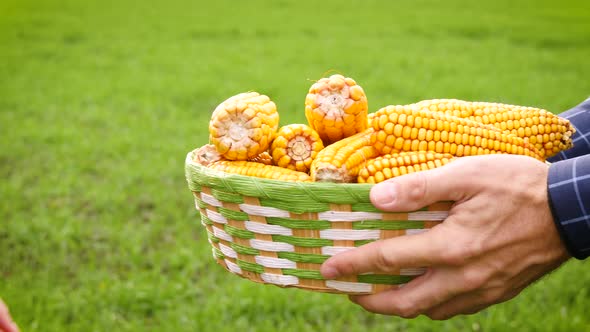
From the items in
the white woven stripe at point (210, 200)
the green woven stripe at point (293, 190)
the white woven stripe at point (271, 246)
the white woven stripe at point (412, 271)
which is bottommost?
the white woven stripe at point (412, 271)

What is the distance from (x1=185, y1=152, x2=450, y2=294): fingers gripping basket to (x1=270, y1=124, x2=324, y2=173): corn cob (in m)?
0.26

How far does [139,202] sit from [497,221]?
3784 mm

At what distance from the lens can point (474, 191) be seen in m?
1.45

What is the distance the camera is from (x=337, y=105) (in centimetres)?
182

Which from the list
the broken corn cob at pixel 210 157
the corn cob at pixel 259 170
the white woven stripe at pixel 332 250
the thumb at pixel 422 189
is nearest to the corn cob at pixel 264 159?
the broken corn cob at pixel 210 157

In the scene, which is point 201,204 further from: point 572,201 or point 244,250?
point 572,201

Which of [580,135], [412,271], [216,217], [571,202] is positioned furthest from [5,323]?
[580,135]

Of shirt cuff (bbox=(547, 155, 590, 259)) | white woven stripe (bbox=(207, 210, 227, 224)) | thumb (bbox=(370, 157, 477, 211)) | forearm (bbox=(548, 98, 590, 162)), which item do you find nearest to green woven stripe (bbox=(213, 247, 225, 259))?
white woven stripe (bbox=(207, 210, 227, 224))

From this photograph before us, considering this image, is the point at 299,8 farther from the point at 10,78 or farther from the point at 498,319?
the point at 498,319

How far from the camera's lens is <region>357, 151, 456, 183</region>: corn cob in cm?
162

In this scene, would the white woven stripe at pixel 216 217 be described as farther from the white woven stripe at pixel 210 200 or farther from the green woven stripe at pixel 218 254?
the green woven stripe at pixel 218 254

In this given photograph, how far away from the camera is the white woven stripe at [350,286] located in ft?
5.26

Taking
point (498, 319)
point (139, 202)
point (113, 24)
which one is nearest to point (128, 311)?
point (139, 202)

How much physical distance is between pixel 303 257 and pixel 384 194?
0.98 feet
